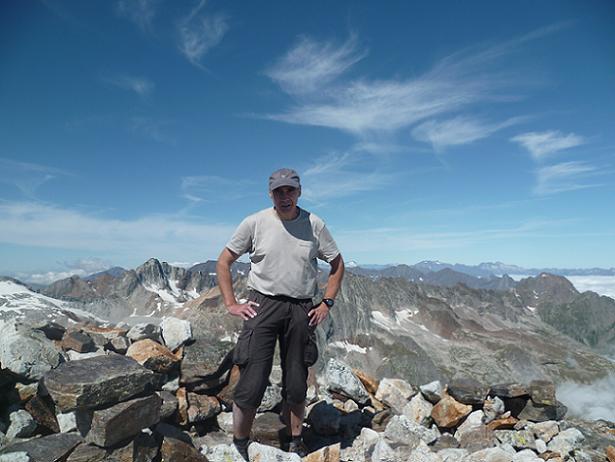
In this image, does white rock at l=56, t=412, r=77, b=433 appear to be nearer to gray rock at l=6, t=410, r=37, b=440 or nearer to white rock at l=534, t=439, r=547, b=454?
gray rock at l=6, t=410, r=37, b=440

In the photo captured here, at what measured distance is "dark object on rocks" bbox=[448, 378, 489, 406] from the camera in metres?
11.2

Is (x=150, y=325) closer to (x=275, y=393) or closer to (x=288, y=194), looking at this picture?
(x=275, y=393)

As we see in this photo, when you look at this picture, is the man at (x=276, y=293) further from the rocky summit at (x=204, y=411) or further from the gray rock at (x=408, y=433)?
the gray rock at (x=408, y=433)

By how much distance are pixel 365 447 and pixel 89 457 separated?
5.93 meters

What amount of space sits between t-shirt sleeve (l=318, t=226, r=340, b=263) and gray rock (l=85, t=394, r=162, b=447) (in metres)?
4.44

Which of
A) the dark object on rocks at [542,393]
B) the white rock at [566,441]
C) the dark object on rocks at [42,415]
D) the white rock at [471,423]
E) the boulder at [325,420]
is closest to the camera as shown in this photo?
the dark object on rocks at [42,415]

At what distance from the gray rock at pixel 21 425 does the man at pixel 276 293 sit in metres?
4.01

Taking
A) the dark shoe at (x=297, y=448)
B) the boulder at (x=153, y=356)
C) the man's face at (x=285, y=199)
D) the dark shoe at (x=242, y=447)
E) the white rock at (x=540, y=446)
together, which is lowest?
the white rock at (x=540, y=446)

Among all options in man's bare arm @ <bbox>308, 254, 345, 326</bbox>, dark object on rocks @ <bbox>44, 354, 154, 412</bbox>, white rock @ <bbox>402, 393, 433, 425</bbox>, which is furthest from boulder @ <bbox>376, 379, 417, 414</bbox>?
dark object on rocks @ <bbox>44, 354, 154, 412</bbox>

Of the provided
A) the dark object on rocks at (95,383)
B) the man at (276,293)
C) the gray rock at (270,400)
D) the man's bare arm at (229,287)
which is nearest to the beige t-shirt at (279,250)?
the man at (276,293)

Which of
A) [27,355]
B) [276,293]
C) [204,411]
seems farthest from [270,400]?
[27,355]

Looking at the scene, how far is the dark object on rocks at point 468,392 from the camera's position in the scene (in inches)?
439

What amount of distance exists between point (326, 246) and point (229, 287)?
2205mm

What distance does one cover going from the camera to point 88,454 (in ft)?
Result: 22.7
